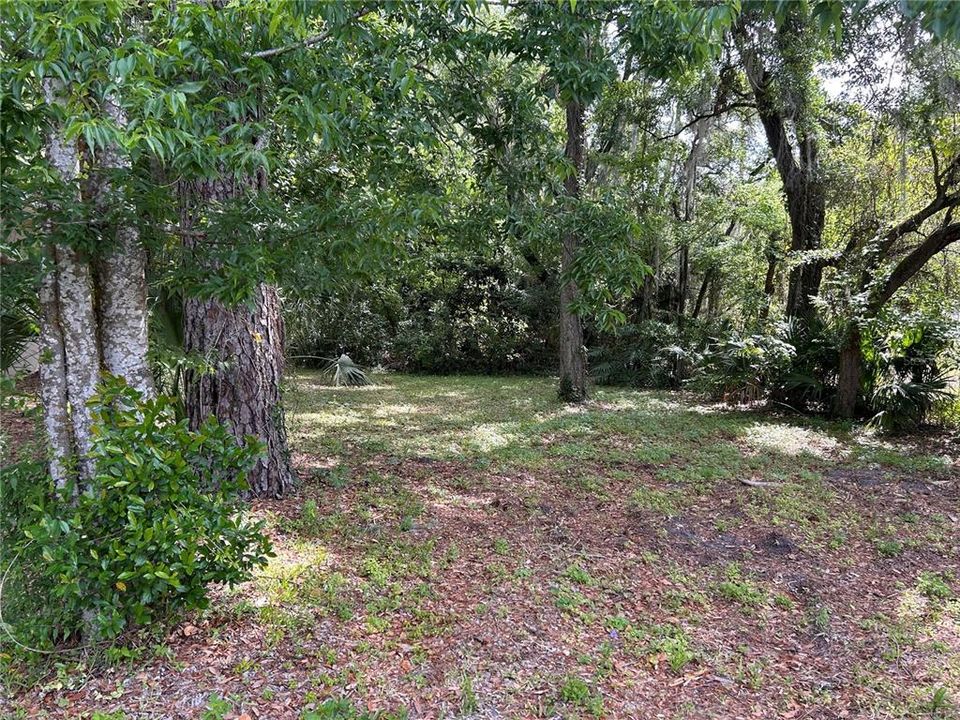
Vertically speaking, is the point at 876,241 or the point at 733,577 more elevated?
the point at 876,241

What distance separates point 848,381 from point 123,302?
7.70 m

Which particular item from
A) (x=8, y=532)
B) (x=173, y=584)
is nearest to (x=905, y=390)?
(x=173, y=584)

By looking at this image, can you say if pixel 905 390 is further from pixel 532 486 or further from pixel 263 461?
pixel 263 461

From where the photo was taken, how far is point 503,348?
43.7ft

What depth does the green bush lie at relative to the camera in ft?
6.77

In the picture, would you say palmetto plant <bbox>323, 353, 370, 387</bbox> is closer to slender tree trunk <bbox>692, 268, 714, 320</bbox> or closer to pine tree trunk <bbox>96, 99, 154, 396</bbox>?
slender tree trunk <bbox>692, 268, 714, 320</bbox>

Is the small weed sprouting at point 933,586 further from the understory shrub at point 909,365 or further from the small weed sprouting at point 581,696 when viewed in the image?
the understory shrub at point 909,365

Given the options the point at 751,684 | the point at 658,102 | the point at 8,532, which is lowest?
the point at 751,684

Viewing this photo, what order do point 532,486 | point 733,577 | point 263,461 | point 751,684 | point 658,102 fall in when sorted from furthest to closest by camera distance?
point 658,102, point 532,486, point 263,461, point 733,577, point 751,684

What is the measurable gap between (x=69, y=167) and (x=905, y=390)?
7993 millimetres

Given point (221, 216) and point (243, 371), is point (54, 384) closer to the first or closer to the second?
point (221, 216)

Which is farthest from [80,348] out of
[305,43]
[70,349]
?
[305,43]

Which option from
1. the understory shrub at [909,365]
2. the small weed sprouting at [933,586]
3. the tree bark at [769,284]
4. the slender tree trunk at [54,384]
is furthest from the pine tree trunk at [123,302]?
the tree bark at [769,284]

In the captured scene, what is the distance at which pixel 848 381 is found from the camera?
725 cm
